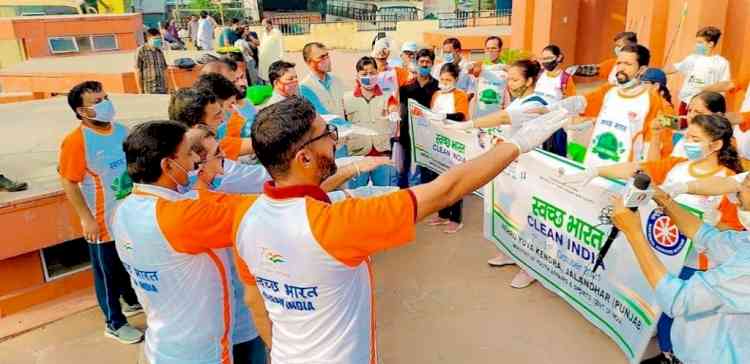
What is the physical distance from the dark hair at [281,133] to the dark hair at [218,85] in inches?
75.0

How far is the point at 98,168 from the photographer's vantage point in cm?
383

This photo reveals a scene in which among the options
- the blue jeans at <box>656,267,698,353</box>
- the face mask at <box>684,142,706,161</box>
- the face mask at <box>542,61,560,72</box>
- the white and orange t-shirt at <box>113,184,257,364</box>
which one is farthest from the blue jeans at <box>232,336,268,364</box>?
the face mask at <box>542,61,560,72</box>

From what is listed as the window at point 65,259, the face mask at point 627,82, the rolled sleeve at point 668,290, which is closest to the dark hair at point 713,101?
the face mask at point 627,82

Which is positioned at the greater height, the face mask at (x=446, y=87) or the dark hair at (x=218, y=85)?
the dark hair at (x=218, y=85)

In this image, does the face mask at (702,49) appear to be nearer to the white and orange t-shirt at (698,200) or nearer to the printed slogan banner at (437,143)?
the printed slogan banner at (437,143)

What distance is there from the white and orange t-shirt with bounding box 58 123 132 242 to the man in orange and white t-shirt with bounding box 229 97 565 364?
2.02m

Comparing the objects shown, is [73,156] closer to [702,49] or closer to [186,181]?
[186,181]

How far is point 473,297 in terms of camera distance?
4590 mm

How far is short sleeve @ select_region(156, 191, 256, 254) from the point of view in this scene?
7.19ft

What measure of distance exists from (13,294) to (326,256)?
385cm

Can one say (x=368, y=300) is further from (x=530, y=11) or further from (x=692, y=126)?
(x=530, y=11)

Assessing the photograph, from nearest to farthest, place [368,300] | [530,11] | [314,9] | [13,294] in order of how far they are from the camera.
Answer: [368,300]
[13,294]
[530,11]
[314,9]

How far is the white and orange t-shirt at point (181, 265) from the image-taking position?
7.27 feet

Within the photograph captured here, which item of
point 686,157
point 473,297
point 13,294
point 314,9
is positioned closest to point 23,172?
point 13,294
